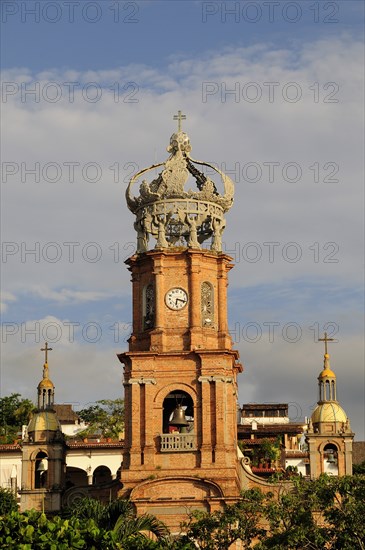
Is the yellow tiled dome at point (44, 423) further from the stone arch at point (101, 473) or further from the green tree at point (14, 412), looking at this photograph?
the green tree at point (14, 412)

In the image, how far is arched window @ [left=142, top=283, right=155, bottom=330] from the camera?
3369 inches

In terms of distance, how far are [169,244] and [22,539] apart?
→ 1263 inches

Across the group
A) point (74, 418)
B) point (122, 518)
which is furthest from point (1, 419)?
point (122, 518)

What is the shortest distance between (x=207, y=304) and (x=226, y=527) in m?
15.6

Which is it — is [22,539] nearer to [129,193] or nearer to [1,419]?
[129,193]

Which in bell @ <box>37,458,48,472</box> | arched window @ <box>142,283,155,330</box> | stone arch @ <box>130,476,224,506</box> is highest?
arched window @ <box>142,283,155,330</box>

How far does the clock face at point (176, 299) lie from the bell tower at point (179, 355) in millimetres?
56

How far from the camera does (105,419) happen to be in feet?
476

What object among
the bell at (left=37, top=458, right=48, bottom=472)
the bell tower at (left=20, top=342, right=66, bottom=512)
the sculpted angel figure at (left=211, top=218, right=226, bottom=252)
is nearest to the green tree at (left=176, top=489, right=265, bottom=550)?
the bell tower at (left=20, top=342, right=66, bottom=512)

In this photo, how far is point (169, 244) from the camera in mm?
86750

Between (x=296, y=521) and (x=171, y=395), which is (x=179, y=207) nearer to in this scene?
(x=171, y=395)

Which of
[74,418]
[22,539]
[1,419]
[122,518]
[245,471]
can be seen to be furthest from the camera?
[74,418]

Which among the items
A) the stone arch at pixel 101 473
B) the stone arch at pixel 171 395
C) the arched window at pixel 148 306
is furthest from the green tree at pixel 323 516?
the stone arch at pixel 101 473

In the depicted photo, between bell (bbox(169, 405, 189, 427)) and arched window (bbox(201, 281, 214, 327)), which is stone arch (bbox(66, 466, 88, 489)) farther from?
arched window (bbox(201, 281, 214, 327))
